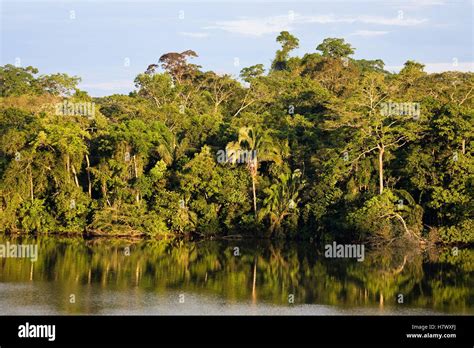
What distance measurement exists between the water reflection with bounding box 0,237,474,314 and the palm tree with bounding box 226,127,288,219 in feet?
11.7

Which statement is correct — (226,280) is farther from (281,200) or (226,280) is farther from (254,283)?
(281,200)

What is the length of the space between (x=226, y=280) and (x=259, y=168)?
449 inches

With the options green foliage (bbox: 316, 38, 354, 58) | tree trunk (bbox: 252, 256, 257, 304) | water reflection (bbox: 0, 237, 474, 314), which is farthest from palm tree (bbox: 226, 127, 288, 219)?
green foliage (bbox: 316, 38, 354, 58)

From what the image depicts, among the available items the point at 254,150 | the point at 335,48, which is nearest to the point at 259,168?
the point at 254,150

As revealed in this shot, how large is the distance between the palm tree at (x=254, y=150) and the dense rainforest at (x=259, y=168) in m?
0.05

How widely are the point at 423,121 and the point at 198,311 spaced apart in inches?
659

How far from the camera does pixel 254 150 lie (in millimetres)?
38031

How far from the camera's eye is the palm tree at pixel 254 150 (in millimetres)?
37906

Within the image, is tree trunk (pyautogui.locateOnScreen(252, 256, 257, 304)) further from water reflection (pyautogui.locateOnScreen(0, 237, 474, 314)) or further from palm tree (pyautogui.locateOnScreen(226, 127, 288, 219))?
palm tree (pyautogui.locateOnScreen(226, 127, 288, 219))

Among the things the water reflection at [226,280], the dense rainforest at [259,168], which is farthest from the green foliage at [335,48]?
the water reflection at [226,280]

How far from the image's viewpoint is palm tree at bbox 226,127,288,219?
3791 centimetres

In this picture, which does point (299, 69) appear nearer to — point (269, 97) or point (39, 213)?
point (269, 97)
